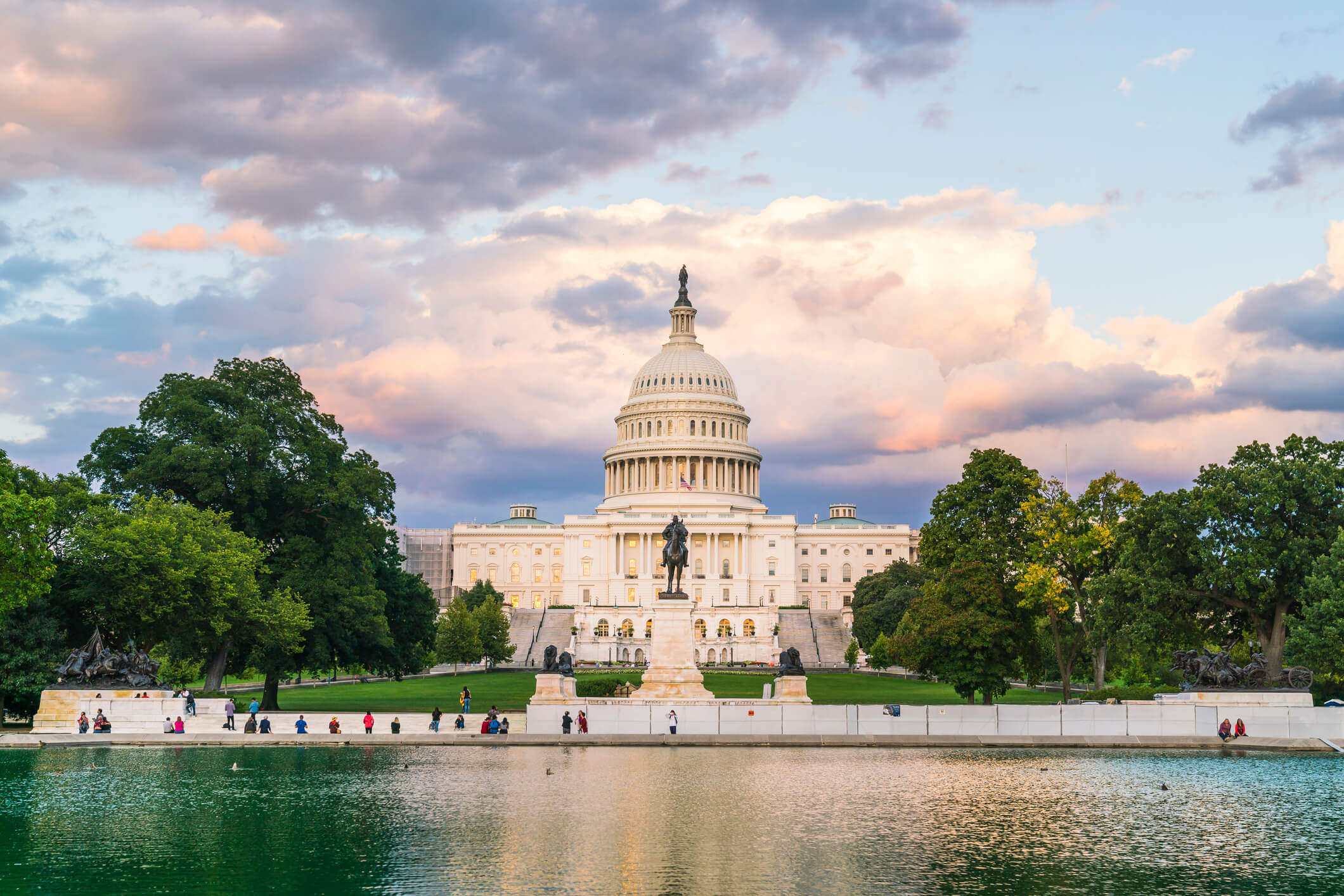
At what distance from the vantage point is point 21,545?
124 feet

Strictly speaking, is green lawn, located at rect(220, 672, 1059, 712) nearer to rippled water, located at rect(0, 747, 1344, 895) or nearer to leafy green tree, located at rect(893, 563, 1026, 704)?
leafy green tree, located at rect(893, 563, 1026, 704)

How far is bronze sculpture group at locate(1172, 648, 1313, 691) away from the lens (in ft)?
132

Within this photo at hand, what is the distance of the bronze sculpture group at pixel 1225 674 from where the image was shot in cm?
4012

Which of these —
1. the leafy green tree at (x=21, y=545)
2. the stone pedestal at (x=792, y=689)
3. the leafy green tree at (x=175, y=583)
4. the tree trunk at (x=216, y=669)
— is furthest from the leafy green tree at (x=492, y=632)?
the leafy green tree at (x=21, y=545)

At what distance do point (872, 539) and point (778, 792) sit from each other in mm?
144536

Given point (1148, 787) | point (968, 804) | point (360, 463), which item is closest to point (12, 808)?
point (968, 804)

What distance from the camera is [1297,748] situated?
34.3 metres

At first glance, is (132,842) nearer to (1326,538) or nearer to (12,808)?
(12,808)

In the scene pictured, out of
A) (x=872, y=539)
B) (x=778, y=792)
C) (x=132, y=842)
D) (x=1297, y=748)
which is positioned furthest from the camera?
(x=872, y=539)

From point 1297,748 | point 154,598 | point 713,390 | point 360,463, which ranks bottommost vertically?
point 1297,748

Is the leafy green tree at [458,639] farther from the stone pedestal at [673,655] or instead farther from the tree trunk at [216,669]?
the stone pedestal at [673,655]

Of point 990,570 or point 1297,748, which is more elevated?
point 990,570

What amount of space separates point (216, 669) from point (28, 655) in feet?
33.7

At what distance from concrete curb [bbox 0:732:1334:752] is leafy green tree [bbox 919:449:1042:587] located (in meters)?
18.3
